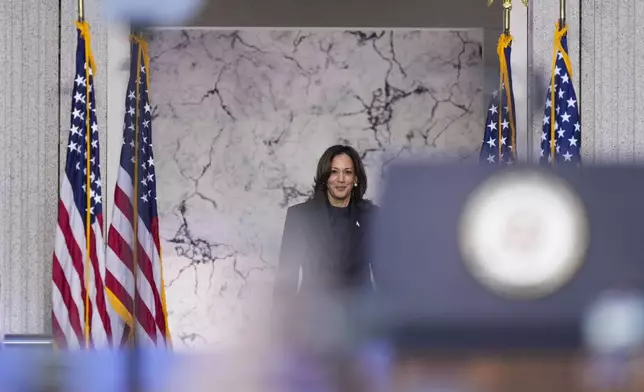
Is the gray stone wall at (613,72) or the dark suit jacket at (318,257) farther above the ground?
the gray stone wall at (613,72)

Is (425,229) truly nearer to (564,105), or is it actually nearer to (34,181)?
(564,105)

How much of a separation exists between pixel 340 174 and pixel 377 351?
3.66 meters

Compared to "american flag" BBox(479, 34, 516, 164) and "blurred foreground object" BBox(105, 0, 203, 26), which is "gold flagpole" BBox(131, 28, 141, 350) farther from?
"american flag" BBox(479, 34, 516, 164)

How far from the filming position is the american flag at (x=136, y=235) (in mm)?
4543

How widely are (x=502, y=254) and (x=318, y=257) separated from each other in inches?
14.2

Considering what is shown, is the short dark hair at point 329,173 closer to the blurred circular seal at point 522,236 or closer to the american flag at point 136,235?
the american flag at point 136,235

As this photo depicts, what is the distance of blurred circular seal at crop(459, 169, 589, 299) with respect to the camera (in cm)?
41

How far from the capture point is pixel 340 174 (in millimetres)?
4082

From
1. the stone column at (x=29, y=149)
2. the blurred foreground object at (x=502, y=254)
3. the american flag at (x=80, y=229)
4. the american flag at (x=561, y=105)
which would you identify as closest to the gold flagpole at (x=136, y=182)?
the american flag at (x=80, y=229)

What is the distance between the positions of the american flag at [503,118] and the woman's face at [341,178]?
0.82m

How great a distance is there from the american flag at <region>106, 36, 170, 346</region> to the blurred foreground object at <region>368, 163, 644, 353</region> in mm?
4154

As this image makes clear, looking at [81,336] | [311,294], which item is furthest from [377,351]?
[81,336]

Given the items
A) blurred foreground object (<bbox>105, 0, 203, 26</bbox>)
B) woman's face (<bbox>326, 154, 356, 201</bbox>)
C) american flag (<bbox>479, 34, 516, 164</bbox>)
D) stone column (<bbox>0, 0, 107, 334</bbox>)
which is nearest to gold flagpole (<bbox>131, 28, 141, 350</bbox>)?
stone column (<bbox>0, 0, 107, 334</bbox>)

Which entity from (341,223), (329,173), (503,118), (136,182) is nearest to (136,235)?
(136,182)
